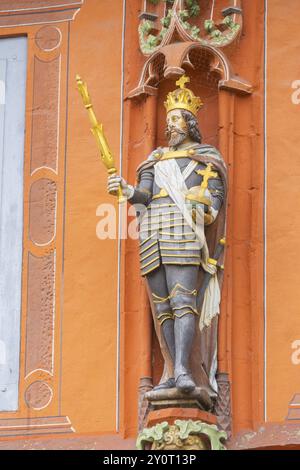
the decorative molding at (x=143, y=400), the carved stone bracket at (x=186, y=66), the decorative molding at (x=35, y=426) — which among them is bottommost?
the decorative molding at (x=35, y=426)

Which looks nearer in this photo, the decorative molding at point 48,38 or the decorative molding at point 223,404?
the decorative molding at point 223,404

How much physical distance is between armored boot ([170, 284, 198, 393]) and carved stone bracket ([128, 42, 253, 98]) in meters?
1.31

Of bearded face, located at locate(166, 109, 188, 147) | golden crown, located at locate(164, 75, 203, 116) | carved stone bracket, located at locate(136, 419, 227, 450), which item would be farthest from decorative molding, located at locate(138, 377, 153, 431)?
golden crown, located at locate(164, 75, 203, 116)

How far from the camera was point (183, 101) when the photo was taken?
34.1 ft

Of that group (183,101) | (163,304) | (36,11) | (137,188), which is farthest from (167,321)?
(36,11)

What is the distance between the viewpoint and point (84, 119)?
10.9 metres

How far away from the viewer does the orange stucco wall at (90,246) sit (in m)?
10.4

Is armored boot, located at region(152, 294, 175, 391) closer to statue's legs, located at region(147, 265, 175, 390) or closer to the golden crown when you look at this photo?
statue's legs, located at region(147, 265, 175, 390)

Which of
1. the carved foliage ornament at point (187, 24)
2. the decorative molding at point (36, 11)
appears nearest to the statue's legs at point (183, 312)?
the carved foliage ornament at point (187, 24)

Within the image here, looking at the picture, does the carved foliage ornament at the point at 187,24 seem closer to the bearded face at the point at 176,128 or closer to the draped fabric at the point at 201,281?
the bearded face at the point at 176,128

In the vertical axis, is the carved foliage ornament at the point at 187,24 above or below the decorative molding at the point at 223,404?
above

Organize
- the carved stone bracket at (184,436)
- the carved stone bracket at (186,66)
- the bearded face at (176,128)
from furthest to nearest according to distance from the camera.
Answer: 1. the carved stone bracket at (186,66)
2. the bearded face at (176,128)
3. the carved stone bracket at (184,436)

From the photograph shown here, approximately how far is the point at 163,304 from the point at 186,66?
1445mm

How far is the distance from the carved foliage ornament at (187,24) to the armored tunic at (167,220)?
0.73 metres
